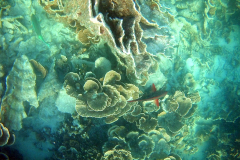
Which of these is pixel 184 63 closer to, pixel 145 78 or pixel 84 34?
pixel 145 78

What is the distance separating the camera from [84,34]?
3068 millimetres

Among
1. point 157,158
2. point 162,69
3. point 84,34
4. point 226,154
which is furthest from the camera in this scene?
point 226,154

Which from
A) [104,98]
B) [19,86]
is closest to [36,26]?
[19,86]

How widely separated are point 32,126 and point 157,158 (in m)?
4.08

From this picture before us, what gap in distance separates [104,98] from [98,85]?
33 cm

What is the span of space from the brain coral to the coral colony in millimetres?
23

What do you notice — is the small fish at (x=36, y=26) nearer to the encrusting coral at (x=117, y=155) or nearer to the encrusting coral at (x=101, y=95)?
the encrusting coral at (x=101, y=95)

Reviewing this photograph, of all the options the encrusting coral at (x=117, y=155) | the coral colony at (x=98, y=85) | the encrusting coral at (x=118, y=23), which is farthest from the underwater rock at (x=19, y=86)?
the encrusting coral at (x=117, y=155)

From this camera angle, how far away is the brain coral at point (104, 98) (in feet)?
9.49

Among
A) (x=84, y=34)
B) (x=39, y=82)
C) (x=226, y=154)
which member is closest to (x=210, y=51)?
(x=226, y=154)

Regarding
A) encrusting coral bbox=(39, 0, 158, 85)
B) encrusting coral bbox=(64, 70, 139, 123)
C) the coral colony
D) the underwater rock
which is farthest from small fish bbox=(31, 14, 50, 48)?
encrusting coral bbox=(64, 70, 139, 123)

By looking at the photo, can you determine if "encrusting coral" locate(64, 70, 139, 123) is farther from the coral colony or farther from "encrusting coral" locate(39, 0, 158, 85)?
"encrusting coral" locate(39, 0, 158, 85)

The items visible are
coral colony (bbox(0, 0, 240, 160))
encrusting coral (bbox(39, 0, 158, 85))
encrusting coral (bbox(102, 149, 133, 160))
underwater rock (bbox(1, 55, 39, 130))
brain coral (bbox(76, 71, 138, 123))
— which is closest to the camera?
encrusting coral (bbox(39, 0, 158, 85))

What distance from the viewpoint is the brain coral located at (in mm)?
2891
